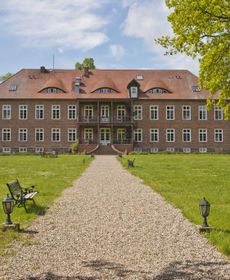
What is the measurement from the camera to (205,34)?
1622cm

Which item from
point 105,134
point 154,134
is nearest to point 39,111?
point 105,134

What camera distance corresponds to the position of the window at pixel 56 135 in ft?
168

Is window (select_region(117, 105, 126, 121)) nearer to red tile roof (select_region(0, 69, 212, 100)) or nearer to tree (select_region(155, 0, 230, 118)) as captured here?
red tile roof (select_region(0, 69, 212, 100))

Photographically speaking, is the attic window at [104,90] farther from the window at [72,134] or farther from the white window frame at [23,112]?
the white window frame at [23,112]

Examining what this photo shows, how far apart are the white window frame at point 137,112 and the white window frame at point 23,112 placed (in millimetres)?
13021

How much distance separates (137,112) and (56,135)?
10.2m

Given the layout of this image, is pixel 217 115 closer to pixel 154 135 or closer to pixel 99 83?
pixel 154 135

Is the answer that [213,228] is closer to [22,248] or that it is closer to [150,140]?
[22,248]

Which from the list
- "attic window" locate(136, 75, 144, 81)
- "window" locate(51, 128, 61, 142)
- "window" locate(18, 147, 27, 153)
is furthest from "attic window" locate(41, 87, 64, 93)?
"attic window" locate(136, 75, 144, 81)

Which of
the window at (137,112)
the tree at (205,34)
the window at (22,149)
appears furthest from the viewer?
the window at (137,112)

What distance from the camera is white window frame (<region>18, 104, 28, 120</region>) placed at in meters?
51.2

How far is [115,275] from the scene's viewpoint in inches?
232

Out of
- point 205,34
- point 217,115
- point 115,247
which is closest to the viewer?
point 115,247

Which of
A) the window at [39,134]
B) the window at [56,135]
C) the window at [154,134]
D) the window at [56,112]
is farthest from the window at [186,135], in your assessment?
the window at [39,134]
